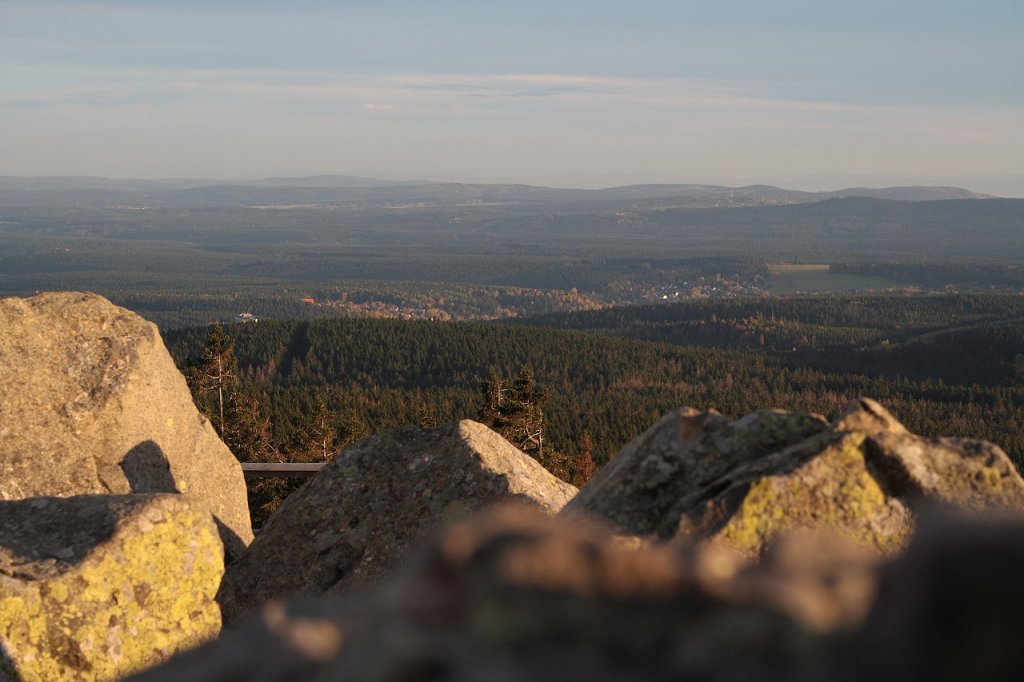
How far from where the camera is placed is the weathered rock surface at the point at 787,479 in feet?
21.3

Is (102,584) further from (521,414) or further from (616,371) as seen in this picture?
(616,371)

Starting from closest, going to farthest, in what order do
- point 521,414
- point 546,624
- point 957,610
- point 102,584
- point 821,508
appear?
point 957,610 < point 546,624 < point 821,508 < point 102,584 < point 521,414

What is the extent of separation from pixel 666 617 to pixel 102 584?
7.55 m

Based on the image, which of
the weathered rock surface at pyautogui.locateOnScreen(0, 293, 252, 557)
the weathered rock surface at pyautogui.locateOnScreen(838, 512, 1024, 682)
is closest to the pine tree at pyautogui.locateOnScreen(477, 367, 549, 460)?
the weathered rock surface at pyautogui.locateOnScreen(0, 293, 252, 557)

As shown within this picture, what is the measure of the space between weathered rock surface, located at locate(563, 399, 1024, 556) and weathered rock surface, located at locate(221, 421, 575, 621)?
9.27 feet

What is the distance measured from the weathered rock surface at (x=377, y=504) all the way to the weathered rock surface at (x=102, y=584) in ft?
2.58

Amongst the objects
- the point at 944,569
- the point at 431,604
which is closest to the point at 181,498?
the point at 431,604

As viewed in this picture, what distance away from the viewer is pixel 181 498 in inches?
390

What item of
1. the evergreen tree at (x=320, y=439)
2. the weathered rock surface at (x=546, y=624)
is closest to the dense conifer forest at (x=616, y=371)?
the evergreen tree at (x=320, y=439)

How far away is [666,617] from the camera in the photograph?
286 cm

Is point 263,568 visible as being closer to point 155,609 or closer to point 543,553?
point 155,609

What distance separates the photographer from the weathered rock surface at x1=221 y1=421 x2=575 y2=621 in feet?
33.7

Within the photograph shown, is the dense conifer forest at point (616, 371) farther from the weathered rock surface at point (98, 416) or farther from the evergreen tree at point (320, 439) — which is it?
the weathered rock surface at point (98, 416)

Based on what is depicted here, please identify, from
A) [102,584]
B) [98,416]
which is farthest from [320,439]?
[102,584]
